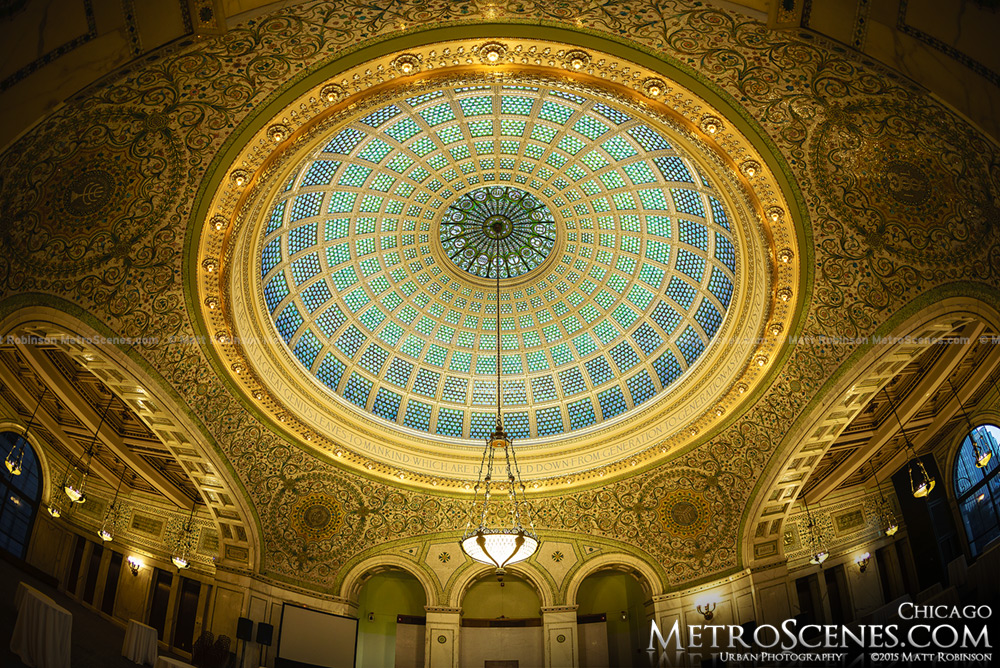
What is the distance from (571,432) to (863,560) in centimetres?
796

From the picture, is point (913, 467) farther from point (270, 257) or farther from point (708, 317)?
point (270, 257)

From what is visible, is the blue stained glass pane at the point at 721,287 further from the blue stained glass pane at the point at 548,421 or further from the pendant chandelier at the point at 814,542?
the pendant chandelier at the point at 814,542

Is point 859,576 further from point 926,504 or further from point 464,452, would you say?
point 464,452

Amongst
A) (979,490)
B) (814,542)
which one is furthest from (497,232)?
(979,490)

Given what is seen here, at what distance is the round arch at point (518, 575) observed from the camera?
18.3m

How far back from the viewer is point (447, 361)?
20172 millimetres

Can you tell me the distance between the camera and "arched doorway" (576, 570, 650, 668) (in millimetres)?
19297

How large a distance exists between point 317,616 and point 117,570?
547 centimetres

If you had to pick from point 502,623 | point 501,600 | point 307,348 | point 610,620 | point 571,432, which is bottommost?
point 502,623

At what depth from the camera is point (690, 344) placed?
18.1 metres

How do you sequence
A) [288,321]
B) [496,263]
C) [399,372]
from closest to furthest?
[288,321] → [496,263] → [399,372]

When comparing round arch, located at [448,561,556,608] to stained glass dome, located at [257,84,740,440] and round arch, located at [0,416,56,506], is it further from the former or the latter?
round arch, located at [0,416,56,506]

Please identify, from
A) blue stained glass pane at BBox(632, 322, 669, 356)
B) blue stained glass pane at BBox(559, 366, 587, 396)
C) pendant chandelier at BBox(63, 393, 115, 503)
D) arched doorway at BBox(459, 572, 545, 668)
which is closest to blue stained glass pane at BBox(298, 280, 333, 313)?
pendant chandelier at BBox(63, 393, 115, 503)

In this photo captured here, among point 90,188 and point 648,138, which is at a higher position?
point 648,138
